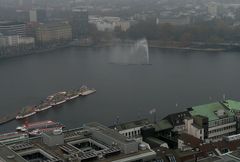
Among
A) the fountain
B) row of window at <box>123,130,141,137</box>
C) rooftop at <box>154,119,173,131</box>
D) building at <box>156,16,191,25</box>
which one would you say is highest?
rooftop at <box>154,119,173,131</box>

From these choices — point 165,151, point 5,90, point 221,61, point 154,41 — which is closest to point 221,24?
point 154,41

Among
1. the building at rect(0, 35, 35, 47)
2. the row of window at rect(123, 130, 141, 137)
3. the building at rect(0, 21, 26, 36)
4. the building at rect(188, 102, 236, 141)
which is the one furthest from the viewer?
the building at rect(0, 21, 26, 36)

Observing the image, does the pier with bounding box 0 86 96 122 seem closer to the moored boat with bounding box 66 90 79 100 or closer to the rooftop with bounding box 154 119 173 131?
the moored boat with bounding box 66 90 79 100

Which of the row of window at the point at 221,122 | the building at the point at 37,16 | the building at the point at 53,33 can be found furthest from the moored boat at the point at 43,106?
the building at the point at 37,16

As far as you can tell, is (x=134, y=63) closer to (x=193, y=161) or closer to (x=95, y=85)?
(x=95, y=85)

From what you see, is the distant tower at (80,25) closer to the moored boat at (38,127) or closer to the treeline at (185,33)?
the treeline at (185,33)

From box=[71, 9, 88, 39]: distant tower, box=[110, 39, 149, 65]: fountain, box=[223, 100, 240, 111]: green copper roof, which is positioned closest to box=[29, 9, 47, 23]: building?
box=[71, 9, 88, 39]: distant tower
